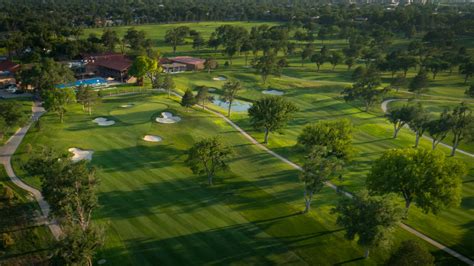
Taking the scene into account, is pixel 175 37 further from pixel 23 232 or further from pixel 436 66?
pixel 23 232

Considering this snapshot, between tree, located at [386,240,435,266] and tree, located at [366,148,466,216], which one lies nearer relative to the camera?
tree, located at [386,240,435,266]

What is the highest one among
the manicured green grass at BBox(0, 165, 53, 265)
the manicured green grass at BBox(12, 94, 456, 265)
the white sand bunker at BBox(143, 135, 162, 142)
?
the white sand bunker at BBox(143, 135, 162, 142)

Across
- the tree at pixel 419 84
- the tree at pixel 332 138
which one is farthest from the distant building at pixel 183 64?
the tree at pixel 332 138

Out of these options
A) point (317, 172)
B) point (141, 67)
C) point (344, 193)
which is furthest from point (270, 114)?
A: point (141, 67)

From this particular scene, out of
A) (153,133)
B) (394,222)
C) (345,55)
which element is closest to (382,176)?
(394,222)

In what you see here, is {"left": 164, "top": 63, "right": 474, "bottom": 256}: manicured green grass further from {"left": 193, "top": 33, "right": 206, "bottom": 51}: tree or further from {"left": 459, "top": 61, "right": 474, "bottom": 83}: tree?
{"left": 459, "top": 61, "right": 474, "bottom": 83}: tree

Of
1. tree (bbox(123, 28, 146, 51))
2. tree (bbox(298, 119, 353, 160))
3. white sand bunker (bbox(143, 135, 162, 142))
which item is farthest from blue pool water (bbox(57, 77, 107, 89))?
tree (bbox(298, 119, 353, 160))

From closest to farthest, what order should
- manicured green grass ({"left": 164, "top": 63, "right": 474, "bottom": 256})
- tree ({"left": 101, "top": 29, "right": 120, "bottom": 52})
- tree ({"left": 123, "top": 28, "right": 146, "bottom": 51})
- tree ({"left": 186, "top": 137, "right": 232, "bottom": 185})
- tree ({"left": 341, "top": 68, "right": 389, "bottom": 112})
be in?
manicured green grass ({"left": 164, "top": 63, "right": 474, "bottom": 256}) < tree ({"left": 186, "top": 137, "right": 232, "bottom": 185}) < tree ({"left": 341, "top": 68, "right": 389, "bottom": 112}) < tree ({"left": 123, "top": 28, "right": 146, "bottom": 51}) < tree ({"left": 101, "top": 29, "right": 120, "bottom": 52})
